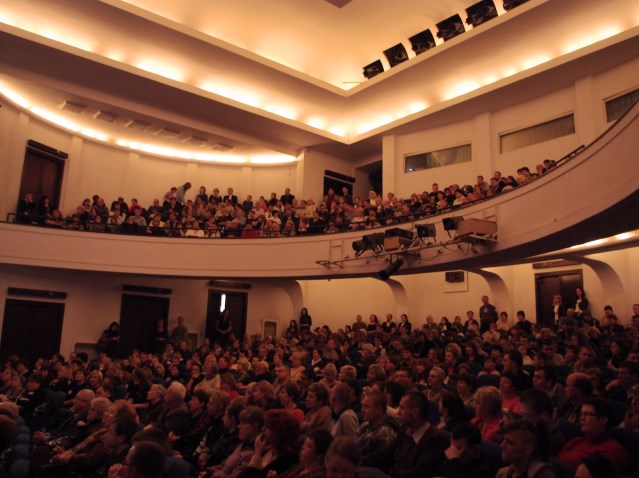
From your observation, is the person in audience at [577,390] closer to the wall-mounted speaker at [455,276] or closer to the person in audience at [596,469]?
the person in audience at [596,469]

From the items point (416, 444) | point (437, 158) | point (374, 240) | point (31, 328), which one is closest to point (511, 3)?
point (437, 158)

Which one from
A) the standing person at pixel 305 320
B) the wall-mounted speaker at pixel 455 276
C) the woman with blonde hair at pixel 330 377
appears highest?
the wall-mounted speaker at pixel 455 276

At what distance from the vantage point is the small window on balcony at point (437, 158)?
1277cm

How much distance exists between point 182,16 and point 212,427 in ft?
31.3

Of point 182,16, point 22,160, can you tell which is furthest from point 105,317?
point 182,16

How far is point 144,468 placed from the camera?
2510 millimetres

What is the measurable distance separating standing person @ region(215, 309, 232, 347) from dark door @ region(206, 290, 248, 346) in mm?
737

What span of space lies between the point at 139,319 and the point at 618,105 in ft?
33.9

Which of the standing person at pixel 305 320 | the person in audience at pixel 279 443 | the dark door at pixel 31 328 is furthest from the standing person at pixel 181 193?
the person in audience at pixel 279 443

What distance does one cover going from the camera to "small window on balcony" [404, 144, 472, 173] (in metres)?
12.8

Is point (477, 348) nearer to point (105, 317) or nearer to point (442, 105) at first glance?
point (442, 105)

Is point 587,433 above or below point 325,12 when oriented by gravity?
below

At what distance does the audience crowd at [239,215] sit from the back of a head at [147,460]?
7822 millimetres

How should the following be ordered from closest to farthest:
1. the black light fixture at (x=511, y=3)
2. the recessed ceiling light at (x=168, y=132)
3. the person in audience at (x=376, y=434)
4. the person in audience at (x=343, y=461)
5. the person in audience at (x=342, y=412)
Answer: the person in audience at (x=343, y=461) → the person in audience at (x=376, y=434) → the person in audience at (x=342, y=412) → the black light fixture at (x=511, y=3) → the recessed ceiling light at (x=168, y=132)
